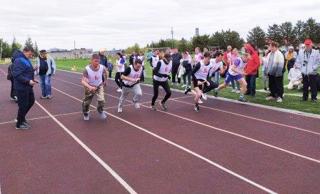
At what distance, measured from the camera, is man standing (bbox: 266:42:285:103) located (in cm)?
1496

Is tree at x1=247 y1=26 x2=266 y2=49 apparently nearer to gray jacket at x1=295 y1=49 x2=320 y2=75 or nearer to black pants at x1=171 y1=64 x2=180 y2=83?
black pants at x1=171 y1=64 x2=180 y2=83

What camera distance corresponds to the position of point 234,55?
1752 cm

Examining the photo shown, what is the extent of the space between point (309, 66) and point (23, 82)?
8.63m

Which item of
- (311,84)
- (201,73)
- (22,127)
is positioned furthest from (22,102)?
(311,84)

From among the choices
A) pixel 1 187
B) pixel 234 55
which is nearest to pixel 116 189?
pixel 1 187

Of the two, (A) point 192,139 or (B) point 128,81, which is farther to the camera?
(B) point 128,81

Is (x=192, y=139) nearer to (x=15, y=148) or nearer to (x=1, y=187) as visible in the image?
(x=15, y=148)

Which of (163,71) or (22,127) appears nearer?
(22,127)

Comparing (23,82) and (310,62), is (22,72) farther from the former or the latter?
(310,62)

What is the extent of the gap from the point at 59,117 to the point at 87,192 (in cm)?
705

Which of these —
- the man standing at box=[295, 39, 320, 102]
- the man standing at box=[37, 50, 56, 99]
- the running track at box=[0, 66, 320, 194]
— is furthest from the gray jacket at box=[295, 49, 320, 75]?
the man standing at box=[37, 50, 56, 99]

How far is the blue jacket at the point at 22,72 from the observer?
438 inches

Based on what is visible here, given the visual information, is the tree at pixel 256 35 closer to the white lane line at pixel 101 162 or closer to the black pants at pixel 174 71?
the black pants at pixel 174 71

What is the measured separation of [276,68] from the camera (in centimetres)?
1502
